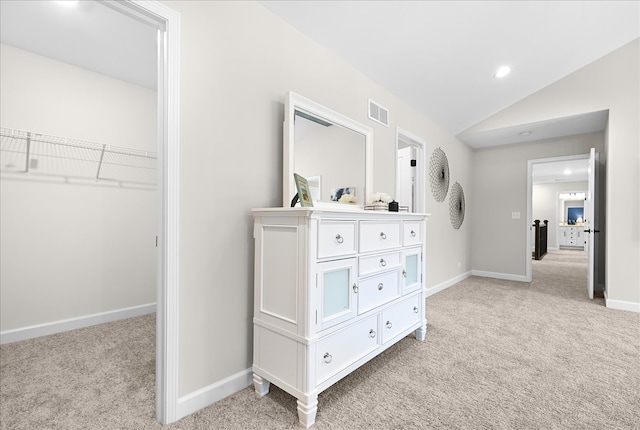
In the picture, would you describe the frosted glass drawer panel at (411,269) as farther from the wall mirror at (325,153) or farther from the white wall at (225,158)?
the white wall at (225,158)

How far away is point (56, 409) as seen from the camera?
1537 mm

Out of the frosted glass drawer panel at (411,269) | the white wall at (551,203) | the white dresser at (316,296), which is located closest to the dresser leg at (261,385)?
the white dresser at (316,296)

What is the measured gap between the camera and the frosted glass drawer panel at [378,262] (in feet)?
6.06

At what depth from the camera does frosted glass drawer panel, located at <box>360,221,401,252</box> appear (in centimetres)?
185

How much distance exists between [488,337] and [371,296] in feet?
4.57

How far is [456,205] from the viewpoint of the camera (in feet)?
15.4

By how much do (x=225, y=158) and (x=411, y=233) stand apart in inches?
60.2

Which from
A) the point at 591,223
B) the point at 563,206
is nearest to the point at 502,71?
the point at 591,223

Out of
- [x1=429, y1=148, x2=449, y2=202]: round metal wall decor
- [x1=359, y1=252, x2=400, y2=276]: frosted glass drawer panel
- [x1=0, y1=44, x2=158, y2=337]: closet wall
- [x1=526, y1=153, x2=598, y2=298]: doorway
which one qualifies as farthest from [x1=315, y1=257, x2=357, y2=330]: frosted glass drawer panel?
[x1=526, y1=153, x2=598, y2=298]: doorway

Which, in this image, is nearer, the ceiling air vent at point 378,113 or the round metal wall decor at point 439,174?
the ceiling air vent at point 378,113

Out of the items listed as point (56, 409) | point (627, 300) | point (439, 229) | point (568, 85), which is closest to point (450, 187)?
point (439, 229)

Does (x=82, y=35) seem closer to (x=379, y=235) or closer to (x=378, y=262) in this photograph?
(x=379, y=235)

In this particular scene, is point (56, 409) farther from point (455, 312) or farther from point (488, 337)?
point (455, 312)

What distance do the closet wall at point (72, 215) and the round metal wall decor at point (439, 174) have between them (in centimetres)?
348
